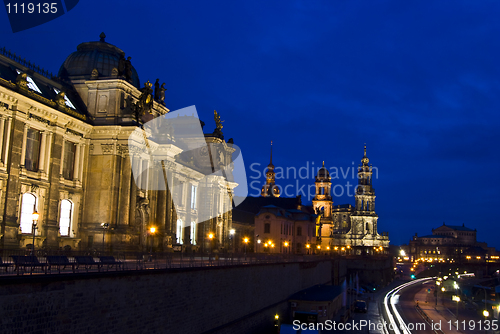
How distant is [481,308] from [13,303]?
7252 cm

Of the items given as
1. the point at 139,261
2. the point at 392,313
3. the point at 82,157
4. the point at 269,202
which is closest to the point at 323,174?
the point at 269,202

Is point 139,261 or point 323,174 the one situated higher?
point 323,174

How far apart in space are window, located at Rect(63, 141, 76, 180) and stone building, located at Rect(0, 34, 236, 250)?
8 cm

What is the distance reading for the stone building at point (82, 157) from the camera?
34.7 m

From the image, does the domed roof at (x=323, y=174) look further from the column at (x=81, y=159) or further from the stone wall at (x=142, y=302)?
the column at (x=81, y=159)

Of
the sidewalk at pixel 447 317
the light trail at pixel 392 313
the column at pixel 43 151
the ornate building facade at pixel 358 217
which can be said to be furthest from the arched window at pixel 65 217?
the ornate building facade at pixel 358 217

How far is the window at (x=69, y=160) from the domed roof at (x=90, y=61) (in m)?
9.02

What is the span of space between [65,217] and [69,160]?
4764 mm

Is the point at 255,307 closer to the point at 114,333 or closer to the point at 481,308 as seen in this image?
the point at 114,333

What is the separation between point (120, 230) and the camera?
4078 centimetres

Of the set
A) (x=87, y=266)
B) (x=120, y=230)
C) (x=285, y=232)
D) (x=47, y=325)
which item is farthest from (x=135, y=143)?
(x=285, y=232)

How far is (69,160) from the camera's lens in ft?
134

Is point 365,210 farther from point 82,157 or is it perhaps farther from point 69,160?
point 69,160

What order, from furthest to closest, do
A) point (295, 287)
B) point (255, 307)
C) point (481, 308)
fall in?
1. point (481, 308)
2. point (295, 287)
3. point (255, 307)
